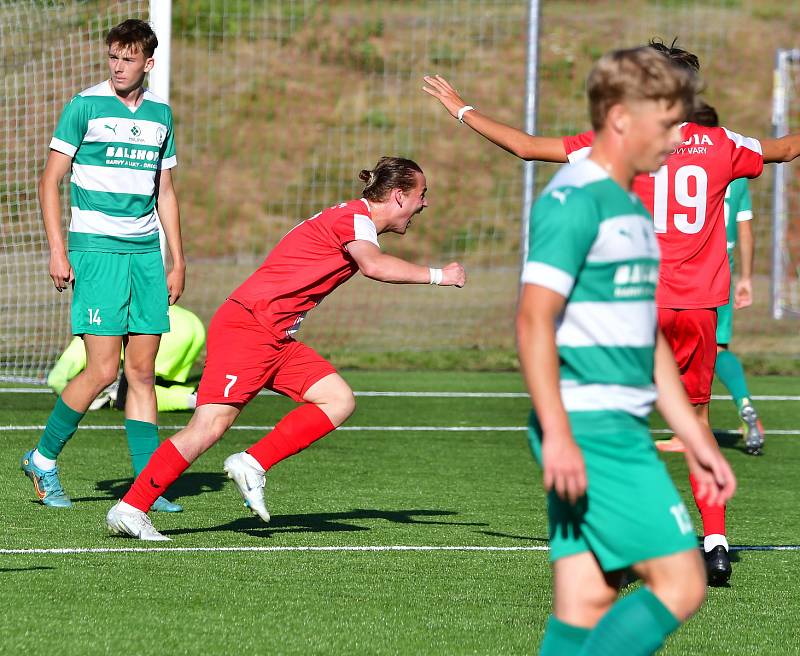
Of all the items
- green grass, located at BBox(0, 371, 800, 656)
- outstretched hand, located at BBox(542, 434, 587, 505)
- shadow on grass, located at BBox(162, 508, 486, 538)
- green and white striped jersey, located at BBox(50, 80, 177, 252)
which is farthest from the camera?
green and white striped jersey, located at BBox(50, 80, 177, 252)

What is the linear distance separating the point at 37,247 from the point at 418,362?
15.7ft

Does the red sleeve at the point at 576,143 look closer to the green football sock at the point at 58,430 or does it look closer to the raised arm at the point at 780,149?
the raised arm at the point at 780,149

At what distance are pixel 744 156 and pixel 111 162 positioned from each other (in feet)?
9.54

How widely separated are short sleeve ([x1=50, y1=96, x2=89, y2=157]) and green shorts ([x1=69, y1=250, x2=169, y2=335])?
0.51m

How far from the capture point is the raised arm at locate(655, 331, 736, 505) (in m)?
3.49

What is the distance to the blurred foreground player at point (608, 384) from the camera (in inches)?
130

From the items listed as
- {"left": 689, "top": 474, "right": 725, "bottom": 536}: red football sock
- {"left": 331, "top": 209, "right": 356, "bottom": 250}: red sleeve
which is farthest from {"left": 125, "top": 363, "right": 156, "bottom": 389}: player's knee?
{"left": 689, "top": 474, "right": 725, "bottom": 536}: red football sock

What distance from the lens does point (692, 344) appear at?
19.3 feet

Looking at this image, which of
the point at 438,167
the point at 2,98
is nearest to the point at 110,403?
the point at 2,98

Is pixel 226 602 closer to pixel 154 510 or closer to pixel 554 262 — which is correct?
pixel 154 510

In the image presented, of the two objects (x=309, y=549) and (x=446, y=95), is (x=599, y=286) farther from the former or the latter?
(x=309, y=549)

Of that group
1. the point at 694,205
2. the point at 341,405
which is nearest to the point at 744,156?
the point at 694,205

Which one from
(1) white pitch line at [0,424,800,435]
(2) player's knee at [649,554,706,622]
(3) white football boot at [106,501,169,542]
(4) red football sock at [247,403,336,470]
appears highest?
(2) player's knee at [649,554,706,622]

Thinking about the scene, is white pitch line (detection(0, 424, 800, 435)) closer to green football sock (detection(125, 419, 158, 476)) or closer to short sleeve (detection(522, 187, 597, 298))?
green football sock (detection(125, 419, 158, 476))
